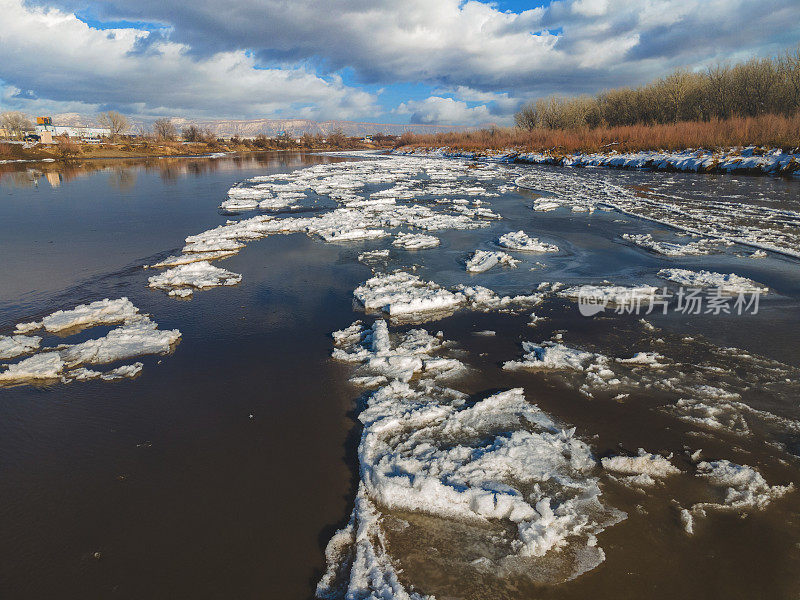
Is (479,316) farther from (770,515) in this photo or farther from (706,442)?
(770,515)

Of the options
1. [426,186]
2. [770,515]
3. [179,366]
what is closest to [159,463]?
[179,366]

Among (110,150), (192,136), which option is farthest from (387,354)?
(192,136)

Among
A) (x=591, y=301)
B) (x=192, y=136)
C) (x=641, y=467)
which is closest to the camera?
(x=641, y=467)

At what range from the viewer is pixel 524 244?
605cm

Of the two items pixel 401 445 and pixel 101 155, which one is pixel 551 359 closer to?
pixel 401 445

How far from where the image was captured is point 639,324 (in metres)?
3.50

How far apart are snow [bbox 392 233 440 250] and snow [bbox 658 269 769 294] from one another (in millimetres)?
3121

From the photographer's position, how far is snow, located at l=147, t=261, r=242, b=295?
4.52 m

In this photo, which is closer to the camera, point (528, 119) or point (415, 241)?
point (415, 241)

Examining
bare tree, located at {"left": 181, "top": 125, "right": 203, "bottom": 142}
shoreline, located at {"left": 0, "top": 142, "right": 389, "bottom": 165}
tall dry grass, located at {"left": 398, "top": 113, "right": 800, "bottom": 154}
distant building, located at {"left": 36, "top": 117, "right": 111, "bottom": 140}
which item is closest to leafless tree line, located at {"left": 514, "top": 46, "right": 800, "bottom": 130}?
tall dry grass, located at {"left": 398, "top": 113, "right": 800, "bottom": 154}

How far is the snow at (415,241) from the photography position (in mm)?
6141

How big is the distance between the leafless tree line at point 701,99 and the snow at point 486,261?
1000 inches

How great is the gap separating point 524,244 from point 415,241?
A: 1.69 m

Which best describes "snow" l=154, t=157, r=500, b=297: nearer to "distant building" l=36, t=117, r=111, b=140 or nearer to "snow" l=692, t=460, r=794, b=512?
"snow" l=692, t=460, r=794, b=512
